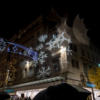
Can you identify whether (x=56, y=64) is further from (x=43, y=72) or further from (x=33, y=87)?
(x=33, y=87)

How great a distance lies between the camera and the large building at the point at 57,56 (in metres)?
17.7

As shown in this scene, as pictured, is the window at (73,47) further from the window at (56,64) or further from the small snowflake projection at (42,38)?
the small snowflake projection at (42,38)

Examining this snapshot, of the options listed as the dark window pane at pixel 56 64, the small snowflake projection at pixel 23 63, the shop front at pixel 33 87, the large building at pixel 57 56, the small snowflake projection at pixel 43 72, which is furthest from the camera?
the small snowflake projection at pixel 23 63

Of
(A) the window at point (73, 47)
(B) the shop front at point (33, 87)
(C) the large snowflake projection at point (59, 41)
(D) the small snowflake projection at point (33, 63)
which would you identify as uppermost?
(C) the large snowflake projection at point (59, 41)

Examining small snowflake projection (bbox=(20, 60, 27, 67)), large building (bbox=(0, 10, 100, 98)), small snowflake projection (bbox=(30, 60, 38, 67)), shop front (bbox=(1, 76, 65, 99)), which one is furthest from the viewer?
small snowflake projection (bbox=(20, 60, 27, 67))

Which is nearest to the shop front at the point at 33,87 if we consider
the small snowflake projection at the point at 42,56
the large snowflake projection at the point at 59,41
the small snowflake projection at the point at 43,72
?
the small snowflake projection at the point at 43,72

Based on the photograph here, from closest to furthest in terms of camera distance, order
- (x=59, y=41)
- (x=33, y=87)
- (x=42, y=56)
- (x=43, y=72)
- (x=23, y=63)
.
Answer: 1. (x=59, y=41)
2. (x=43, y=72)
3. (x=33, y=87)
4. (x=42, y=56)
5. (x=23, y=63)

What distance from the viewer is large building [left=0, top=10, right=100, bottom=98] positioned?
1772 cm

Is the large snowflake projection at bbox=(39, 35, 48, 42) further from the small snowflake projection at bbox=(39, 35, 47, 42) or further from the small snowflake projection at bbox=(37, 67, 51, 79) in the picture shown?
the small snowflake projection at bbox=(37, 67, 51, 79)

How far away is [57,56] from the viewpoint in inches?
742

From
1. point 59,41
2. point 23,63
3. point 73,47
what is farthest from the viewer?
point 23,63

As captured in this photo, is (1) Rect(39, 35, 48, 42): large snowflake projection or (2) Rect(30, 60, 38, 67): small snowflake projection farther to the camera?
(1) Rect(39, 35, 48, 42): large snowflake projection

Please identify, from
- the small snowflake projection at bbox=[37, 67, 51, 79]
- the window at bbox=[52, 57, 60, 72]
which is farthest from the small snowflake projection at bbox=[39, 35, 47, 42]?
the small snowflake projection at bbox=[37, 67, 51, 79]

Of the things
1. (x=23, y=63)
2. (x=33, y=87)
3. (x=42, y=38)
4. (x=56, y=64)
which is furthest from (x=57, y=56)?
(x=23, y=63)
